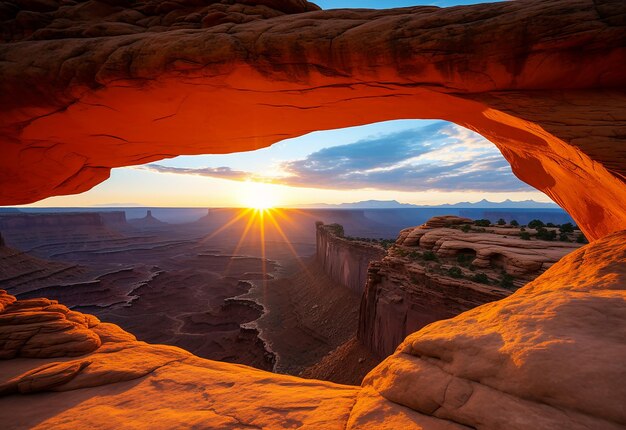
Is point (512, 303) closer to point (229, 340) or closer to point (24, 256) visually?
point (229, 340)

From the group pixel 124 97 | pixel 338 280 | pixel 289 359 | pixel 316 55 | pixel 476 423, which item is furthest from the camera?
pixel 338 280

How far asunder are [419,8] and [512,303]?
5.46m

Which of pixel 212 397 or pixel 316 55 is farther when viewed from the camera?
pixel 316 55

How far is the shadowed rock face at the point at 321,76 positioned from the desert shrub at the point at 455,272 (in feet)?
15.9

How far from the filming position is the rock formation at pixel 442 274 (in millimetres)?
10508

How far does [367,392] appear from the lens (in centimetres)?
336

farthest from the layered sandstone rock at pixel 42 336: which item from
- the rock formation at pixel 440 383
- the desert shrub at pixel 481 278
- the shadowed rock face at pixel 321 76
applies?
the desert shrub at pixel 481 278

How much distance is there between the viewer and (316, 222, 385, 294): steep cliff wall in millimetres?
27188

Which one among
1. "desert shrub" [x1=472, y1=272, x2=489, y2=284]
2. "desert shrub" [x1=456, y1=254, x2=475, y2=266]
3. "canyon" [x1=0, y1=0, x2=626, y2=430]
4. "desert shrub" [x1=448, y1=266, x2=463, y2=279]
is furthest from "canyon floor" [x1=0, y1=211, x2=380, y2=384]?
"canyon" [x1=0, y1=0, x2=626, y2=430]

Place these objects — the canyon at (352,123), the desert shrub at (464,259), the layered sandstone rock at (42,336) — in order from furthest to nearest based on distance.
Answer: the desert shrub at (464,259), the layered sandstone rock at (42,336), the canyon at (352,123)

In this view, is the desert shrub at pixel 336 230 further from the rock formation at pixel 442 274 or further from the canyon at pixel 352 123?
the canyon at pixel 352 123

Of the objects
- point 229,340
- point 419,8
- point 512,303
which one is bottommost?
point 229,340

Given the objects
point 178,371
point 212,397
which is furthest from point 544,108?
point 178,371

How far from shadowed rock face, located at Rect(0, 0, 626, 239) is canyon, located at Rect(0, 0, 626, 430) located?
0.12 ft
